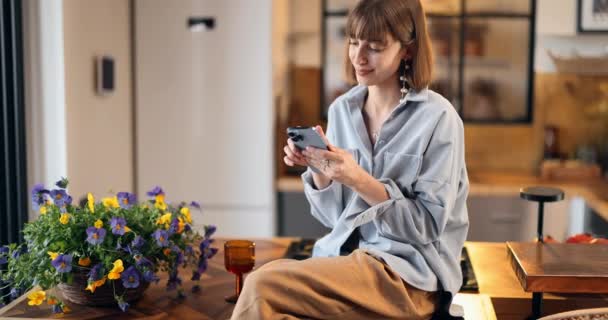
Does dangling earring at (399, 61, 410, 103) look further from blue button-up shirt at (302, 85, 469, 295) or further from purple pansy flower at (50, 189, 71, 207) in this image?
purple pansy flower at (50, 189, 71, 207)

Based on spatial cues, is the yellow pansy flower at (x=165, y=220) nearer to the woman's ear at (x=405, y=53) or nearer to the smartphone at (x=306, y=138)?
the smartphone at (x=306, y=138)

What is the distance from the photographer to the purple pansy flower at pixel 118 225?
186cm

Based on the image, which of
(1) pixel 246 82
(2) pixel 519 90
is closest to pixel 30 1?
(1) pixel 246 82

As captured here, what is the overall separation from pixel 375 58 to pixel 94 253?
872mm

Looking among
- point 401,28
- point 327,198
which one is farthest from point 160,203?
point 401,28

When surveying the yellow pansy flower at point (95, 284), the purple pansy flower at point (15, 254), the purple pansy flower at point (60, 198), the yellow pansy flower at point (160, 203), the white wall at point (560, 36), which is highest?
the white wall at point (560, 36)

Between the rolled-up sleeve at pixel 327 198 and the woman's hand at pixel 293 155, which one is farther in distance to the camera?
the rolled-up sleeve at pixel 327 198

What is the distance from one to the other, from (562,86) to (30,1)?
10.3 ft

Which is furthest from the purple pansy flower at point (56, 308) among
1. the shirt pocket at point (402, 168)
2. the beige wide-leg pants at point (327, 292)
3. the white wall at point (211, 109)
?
the white wall at point (211, 109)

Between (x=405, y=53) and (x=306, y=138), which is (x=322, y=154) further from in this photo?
(x=405, y=53)

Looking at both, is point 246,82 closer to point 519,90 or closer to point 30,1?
point 30,1

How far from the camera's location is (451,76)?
4.43 metres

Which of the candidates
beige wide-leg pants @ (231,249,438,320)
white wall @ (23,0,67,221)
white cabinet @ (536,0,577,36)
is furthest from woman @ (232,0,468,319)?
white cabinet @ (536,0,577,36)

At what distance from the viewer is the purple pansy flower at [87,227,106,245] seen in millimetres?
1845
